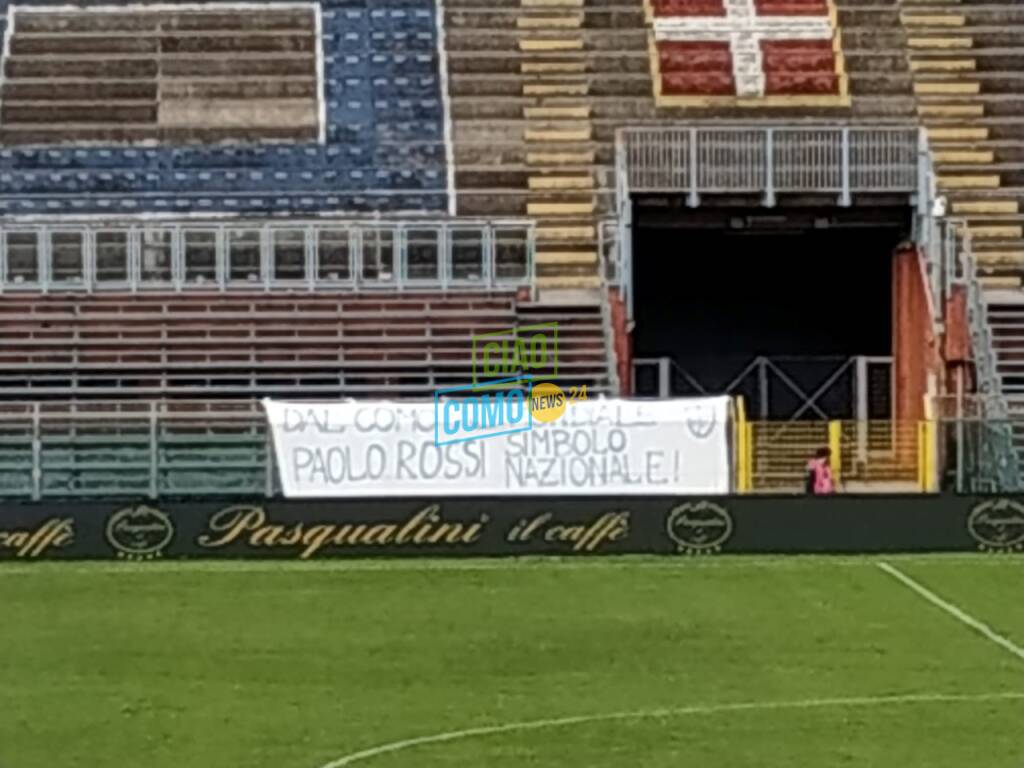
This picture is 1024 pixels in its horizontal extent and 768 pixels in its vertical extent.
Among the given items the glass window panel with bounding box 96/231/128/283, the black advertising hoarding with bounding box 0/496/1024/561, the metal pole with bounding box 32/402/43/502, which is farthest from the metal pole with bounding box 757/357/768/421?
the metal pole with bounding box 32/402/43/502

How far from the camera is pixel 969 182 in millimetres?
40562

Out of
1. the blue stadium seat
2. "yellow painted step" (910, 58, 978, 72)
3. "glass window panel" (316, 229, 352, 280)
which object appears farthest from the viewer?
"yellow painted step" (910, 58, 978, 72)

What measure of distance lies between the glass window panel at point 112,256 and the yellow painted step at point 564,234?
22.5ft

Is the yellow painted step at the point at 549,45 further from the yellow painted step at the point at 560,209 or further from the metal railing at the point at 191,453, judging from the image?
the metal railing at the point at 191,453

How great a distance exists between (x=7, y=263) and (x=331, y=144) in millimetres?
6803

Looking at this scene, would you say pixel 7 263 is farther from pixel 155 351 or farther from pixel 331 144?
pixel 331 144

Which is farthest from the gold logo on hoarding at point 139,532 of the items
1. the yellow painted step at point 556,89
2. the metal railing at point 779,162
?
the yellow painted step at point 556,89

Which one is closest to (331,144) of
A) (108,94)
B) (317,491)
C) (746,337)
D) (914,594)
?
(108,94)

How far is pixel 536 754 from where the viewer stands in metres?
13.3

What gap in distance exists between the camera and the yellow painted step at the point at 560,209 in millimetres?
39531

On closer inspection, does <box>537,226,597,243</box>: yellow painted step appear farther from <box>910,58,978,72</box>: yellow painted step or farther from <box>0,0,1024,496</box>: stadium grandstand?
<box>910,58,978,72</box>: yellow painted step

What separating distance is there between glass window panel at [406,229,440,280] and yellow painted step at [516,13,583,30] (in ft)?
27.1

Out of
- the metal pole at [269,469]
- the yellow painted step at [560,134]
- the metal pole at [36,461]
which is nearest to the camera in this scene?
the metal pole at [36,461]

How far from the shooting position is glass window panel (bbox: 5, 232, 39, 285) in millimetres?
36812
